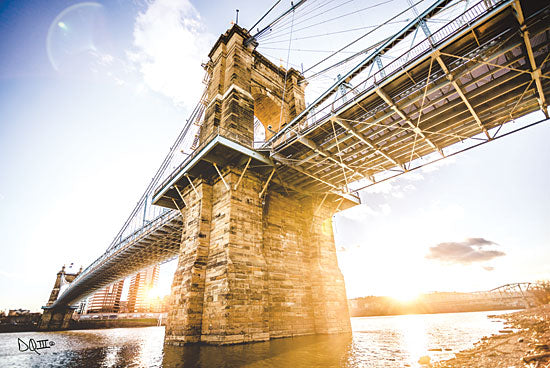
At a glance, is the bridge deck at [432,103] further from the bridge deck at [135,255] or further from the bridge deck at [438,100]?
Result: the bridge deck at [135,255]

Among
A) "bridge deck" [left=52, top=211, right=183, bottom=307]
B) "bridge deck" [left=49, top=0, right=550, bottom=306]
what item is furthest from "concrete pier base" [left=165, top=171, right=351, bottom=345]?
"bridge deck" [left=52, top=211, right=183, bottom=307]

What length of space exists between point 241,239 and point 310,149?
547 centimetres

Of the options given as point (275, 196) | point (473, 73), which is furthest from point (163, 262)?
point (473, 73)

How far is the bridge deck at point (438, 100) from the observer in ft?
24.6

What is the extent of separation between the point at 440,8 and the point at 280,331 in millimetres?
14016

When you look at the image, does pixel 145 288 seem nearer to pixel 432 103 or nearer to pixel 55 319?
pixel 55 319

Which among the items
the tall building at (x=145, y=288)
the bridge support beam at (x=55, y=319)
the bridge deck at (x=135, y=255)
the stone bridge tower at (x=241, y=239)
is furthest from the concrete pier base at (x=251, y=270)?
the tall building at (x=145, y=288)

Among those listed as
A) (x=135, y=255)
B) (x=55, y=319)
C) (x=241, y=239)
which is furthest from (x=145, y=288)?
(x=241, y=239)

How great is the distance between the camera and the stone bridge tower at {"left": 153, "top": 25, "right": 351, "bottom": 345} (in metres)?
9.91

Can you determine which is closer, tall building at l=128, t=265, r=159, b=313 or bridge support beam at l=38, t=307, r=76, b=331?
bridge support beam at l=38, t=307, r=76, b=331

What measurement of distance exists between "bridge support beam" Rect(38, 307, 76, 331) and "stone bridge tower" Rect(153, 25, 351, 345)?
5838cm

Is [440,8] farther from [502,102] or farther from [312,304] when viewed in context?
[312,304]

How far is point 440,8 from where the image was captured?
7973 millimetres

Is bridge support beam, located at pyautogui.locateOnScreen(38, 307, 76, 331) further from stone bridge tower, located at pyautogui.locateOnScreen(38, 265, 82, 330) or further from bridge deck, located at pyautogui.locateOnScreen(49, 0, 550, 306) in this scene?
bridge deck, located at pyautogui.locateOnScreen(49, 0, 550, 306)
